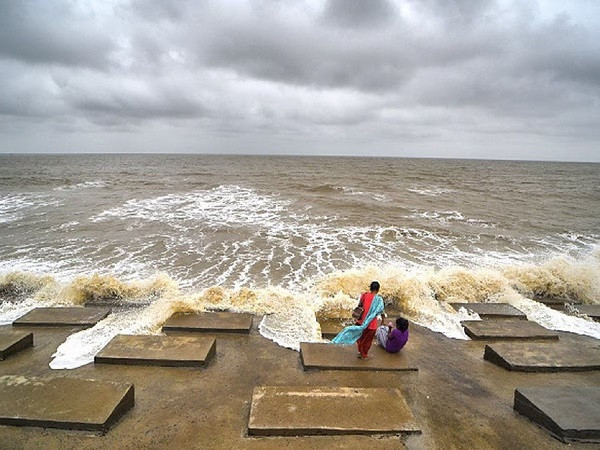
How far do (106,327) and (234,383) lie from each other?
316cm

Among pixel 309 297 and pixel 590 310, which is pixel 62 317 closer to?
pixel 309 297

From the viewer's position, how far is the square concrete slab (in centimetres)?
639

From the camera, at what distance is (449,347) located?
608cm

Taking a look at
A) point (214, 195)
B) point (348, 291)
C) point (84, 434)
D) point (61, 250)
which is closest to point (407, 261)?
point (348, 291)

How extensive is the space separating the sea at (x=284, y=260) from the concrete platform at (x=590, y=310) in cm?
17

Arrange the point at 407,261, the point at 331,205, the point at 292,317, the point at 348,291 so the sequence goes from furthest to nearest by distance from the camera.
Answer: the point at 331,205 → the point at 407,261 → the point at 348,291 → the point at 292,317

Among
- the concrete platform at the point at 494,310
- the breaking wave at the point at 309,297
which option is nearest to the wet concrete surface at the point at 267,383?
the breaking wave at the point at 309,297

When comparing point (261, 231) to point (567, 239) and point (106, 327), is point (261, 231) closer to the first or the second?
point (106, 327)

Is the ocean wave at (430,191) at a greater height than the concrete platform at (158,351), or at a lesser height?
greater

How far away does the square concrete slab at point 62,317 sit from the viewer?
639 centimetres

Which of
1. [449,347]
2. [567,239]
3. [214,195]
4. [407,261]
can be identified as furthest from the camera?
[214,195]

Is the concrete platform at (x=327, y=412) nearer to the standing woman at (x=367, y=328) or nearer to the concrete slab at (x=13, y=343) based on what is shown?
the standing woman at (x=367, y=328)

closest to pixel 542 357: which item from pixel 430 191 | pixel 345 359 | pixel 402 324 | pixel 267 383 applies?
pixel 402 324

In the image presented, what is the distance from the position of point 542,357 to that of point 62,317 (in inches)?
323
